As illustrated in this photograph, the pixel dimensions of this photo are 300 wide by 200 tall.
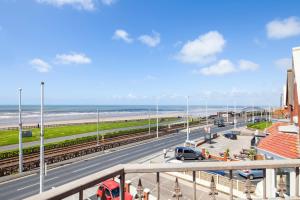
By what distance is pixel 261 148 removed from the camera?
14805mm

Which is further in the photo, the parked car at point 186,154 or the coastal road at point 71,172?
the parked car at point 186,154

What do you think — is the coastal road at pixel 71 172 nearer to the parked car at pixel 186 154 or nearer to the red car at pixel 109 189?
the parked car at pixel 186 154

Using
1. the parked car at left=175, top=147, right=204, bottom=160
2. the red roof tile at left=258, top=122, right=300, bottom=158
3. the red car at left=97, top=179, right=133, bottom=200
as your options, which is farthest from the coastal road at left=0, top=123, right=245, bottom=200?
the red roof tile at left=258, top=122, right=300, bottom=158

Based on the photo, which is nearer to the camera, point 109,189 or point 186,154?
point 109,189

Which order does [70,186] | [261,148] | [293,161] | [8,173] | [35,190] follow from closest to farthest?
[70,186] < [293,161] < [261,148] < [35,190] < [8,173]

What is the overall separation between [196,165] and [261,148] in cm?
1269

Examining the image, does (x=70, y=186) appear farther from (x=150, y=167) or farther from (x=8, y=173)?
(x=8, y=173)

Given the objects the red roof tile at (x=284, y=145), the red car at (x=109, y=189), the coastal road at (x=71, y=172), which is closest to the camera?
the red car at (x=109, y=189)

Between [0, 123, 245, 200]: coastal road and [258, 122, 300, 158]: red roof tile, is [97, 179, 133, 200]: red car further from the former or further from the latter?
[0, 123, 245, 200]: coastal road

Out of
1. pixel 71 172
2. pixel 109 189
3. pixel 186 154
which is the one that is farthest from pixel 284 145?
pixel 71 172

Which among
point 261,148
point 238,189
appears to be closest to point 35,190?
point 238,189

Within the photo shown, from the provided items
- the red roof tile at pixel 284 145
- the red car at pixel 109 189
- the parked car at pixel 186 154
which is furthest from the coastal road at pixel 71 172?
the red roof tile at pixel 284 145

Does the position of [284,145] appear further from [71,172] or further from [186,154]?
[71,172]

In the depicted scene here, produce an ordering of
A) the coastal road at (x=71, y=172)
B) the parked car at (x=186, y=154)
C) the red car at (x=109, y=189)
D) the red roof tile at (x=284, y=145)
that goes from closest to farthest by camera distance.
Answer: the red car at (x=109, y=189) → the red roof tile at (x=284, y=145) → the coastal road at (x=71, y=172) → the parked car at (x=186, y=154)
